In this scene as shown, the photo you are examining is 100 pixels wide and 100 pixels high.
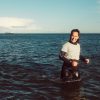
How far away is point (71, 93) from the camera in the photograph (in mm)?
10883

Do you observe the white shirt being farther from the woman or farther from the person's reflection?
the person's reflection

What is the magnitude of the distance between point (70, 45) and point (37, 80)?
3.89m

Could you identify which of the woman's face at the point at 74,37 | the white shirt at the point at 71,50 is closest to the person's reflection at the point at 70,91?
the white shirt at the point at 71,50

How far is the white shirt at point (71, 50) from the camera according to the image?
1049cm

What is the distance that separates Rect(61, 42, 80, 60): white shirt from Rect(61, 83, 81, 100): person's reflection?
1501 mm

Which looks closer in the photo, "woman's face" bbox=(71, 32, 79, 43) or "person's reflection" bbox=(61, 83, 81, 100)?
"person's reflection" bbox=(61, 83, 81, 100)

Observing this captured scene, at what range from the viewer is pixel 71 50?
1060 centimetres

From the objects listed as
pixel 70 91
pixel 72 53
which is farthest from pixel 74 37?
pixel 70 91

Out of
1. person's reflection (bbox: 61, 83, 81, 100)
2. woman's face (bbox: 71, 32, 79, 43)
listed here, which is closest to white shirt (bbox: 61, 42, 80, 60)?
woman's face (bbox: 71, 32, 79, 43)

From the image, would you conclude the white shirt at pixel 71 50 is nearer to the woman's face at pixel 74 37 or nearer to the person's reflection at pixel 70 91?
the woman's face at pixel 74 37

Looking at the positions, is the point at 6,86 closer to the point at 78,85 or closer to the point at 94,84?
the point at 78,85

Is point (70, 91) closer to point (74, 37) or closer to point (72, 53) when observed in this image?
point (72, 53)

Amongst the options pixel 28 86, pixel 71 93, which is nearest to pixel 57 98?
pixel 71 93

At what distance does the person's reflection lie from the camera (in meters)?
10.3
